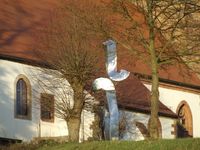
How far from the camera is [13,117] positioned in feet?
114

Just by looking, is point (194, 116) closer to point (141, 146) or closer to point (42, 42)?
point (42, 42)

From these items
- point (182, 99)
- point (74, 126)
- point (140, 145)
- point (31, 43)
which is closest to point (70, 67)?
point (74, 126)

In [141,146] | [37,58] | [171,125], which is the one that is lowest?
[141,146]

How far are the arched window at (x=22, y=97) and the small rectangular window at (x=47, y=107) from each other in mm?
770

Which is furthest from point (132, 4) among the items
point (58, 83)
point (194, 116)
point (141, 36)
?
point (194, 116)

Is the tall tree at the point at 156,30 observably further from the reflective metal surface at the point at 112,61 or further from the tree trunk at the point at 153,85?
the reflective metal surface at the point at 112,61

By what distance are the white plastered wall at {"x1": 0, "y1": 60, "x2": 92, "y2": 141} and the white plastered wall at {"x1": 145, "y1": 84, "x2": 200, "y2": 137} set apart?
9.07 metres

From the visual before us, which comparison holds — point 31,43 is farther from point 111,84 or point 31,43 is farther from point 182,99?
point 182,99

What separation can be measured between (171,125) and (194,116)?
16.6ft

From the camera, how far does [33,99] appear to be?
116 feet

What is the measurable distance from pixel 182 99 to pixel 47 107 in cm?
1377

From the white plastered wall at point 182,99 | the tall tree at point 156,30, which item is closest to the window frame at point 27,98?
the tall tree at point 156,30

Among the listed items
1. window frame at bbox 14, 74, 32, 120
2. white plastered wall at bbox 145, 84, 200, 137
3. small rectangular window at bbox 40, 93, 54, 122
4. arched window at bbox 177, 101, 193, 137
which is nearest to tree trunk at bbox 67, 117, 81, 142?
small rectangular window at bbox 40, 93, 54, 122

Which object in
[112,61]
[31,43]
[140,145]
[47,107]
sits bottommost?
[140,145]
